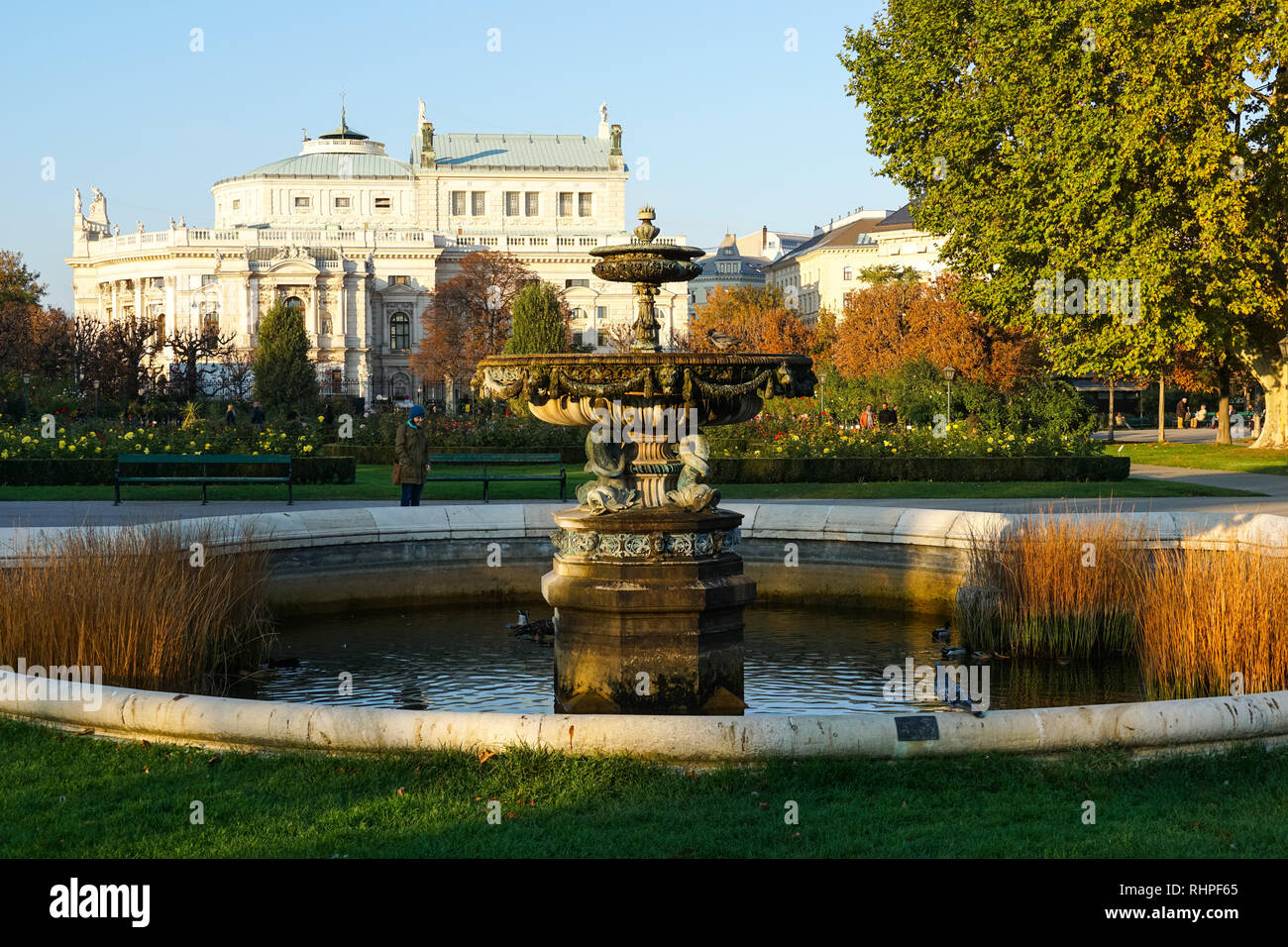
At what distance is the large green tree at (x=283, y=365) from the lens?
144 ft

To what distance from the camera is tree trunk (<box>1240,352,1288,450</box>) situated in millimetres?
36044

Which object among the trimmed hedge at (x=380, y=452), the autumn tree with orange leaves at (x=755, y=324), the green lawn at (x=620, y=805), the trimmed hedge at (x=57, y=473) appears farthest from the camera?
the autumn tree with orange leaves at (x=755, y=324)

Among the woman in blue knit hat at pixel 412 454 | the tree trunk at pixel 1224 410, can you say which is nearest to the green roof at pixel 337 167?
the tree trunk at pixel 1224 410

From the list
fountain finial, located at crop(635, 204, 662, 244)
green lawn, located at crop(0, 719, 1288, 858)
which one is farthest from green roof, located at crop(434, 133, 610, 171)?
green lawn, located at crop(0, 719, 1288, 858)

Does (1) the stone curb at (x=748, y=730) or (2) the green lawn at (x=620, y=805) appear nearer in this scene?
(2) the green lawn at (x=620, y=805)

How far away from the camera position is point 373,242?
95812 millimetres

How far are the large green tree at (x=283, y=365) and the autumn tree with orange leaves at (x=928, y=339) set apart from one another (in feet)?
62.1

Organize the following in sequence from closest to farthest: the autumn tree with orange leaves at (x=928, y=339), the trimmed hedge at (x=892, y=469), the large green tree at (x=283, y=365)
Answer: the trimmed hedge at (x=892, y=469), the large green tree at (x=283, y=365), the autumn tree with orange leaves at (x=928, y=339)

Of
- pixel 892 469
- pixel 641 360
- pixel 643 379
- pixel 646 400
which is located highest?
pixel 641 360

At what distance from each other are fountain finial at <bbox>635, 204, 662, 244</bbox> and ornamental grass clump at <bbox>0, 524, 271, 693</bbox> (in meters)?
3.59

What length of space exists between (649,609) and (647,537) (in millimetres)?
439

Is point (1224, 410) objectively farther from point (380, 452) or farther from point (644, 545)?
point (644, 545)

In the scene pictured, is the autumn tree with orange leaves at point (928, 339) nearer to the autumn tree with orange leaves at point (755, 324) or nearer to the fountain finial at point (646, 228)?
the autumn tree with orange leaves at point (755, 324)

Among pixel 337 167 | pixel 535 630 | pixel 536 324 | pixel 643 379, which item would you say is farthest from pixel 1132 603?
pixel 337 167
